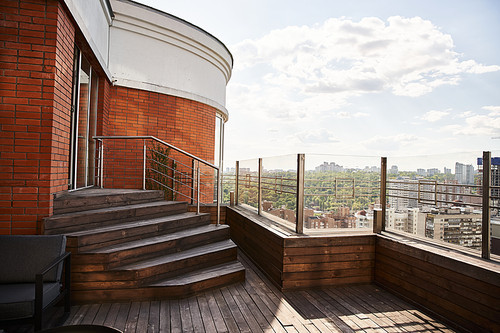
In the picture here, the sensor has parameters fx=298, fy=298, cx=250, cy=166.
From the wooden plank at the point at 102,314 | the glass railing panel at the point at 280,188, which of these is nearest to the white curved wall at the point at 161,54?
the glass railing panel at the point at 280,188

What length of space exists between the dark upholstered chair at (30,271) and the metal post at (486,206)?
13.8ft

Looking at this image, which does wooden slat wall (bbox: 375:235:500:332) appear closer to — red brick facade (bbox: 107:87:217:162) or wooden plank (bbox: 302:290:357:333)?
wooden plank (bbox: 302:290:357:333)

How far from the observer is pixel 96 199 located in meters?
4.29

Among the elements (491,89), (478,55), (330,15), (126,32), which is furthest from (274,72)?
(491,89)

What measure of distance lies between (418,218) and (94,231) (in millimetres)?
4266

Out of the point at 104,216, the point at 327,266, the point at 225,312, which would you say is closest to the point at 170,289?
the point at 225,312

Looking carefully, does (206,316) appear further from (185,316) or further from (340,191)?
(340,191)

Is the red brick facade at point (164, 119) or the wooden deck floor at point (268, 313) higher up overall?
the red brick facade at point (164, 119)

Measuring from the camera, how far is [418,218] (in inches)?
159

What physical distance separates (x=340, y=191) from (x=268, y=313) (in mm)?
2028

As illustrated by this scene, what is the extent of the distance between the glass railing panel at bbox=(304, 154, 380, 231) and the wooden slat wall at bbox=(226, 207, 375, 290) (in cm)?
32

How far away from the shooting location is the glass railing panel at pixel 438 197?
10.9ft

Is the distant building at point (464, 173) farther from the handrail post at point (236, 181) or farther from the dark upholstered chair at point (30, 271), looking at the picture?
the handrail post at point (236, 181)

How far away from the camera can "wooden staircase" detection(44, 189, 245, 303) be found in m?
3.49
